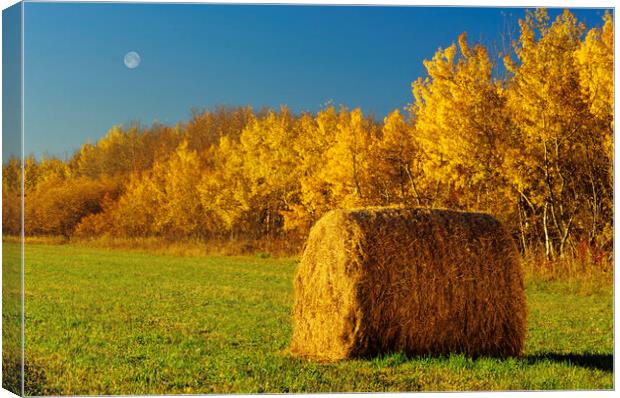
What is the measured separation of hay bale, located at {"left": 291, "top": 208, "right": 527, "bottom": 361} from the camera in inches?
260

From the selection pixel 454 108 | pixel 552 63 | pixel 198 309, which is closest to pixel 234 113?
pixel 454 108

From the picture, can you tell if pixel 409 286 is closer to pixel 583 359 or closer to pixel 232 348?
pixel 583 359

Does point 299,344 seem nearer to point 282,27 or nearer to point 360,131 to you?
point 282,27

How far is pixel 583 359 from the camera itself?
7246 mm

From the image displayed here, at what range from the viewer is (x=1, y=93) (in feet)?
20.8

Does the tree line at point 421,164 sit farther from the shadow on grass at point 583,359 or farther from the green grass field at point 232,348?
the shadow on grass at point 583,359

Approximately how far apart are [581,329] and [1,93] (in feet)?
20.1

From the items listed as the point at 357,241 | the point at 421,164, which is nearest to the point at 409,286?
the point at 357,241

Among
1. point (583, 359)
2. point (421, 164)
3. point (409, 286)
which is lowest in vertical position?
point (583, 359)

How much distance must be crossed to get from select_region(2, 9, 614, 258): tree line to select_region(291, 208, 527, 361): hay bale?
2334mm

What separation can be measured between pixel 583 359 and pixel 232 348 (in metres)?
3.01

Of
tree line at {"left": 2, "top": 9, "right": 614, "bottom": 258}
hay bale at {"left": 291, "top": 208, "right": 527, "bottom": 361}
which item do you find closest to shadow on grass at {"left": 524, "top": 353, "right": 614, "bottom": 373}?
hay bale at {"left": 291, "top": 208, "right": 527, "bottom": 361}

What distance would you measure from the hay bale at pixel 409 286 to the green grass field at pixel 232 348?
0.62ft

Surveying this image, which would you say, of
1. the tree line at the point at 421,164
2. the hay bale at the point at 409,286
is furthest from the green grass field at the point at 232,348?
the tree line at the point at 421,164
